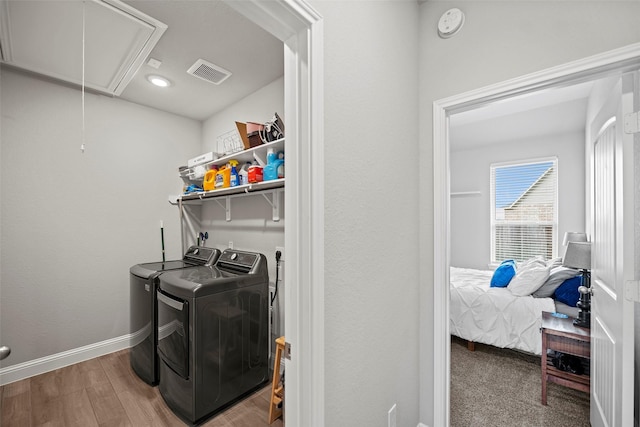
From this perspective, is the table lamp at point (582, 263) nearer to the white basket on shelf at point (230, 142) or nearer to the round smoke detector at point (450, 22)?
the round smoke detector at point (450, 22)

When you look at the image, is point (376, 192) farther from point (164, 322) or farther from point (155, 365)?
point (155, 365)

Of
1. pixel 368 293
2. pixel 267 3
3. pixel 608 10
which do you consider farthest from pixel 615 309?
pixel 267 3

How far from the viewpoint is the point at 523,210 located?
4594 mm

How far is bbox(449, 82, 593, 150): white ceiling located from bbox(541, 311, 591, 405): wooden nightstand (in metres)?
2.13

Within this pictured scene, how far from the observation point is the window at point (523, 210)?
4336 mm

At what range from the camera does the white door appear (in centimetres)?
118

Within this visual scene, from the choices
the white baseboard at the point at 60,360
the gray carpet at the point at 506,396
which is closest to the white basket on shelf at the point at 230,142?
the white baseboard at the point at 60,360

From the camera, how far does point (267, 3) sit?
0.85 metres

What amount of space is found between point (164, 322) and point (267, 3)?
2041 millimetres

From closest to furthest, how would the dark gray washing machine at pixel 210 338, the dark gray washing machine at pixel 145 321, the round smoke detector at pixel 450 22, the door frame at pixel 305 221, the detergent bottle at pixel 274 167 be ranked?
the door frame at pixel 305 221 < the round smoke detector at pixel 450 22 < the dark gray washing machine at pixel 210 338 < the detergent bottle at pixel 274 167 < the dark gray washing machine at pixel 145 321

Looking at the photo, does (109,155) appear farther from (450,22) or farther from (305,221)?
(450,22)

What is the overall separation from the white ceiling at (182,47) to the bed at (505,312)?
9.65ft

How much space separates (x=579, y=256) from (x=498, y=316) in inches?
37.7

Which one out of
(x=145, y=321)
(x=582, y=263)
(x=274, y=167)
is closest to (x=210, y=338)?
(x=145, y=321)
